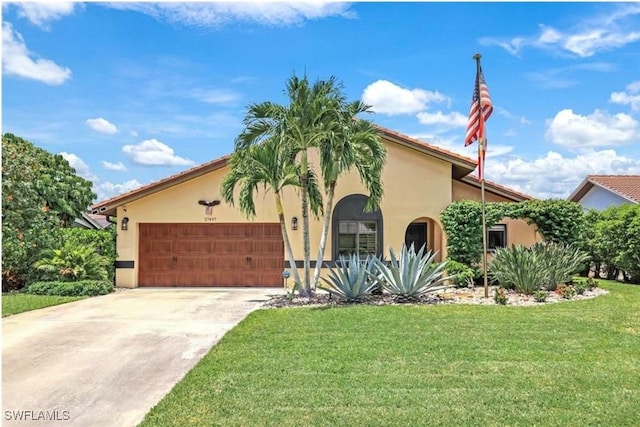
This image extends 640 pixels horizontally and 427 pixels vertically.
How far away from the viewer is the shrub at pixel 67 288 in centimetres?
1465

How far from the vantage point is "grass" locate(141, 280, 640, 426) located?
518 centimetres

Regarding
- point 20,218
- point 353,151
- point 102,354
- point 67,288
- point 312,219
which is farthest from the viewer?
point 312,219

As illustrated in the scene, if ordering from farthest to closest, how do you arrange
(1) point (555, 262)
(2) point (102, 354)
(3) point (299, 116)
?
1. (1) point (555, 262)
2. (3) point (299, 116)
3. (2) point (102, 354)

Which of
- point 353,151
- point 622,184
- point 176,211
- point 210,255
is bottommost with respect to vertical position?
point 210,255

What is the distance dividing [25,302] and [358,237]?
10261 millimetres

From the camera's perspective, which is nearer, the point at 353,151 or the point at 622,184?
the point at 353,151

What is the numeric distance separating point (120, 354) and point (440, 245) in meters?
12.5

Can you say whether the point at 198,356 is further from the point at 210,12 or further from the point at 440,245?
the point at 440,245

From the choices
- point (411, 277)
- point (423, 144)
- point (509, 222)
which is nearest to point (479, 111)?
point (423, 144)

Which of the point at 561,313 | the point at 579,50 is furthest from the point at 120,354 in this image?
the point at 579,50

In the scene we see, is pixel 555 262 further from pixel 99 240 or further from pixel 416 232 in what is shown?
pixel 99 240

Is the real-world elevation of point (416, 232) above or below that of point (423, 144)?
below

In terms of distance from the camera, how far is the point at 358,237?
1723cm

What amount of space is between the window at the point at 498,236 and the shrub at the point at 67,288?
13.5 m
